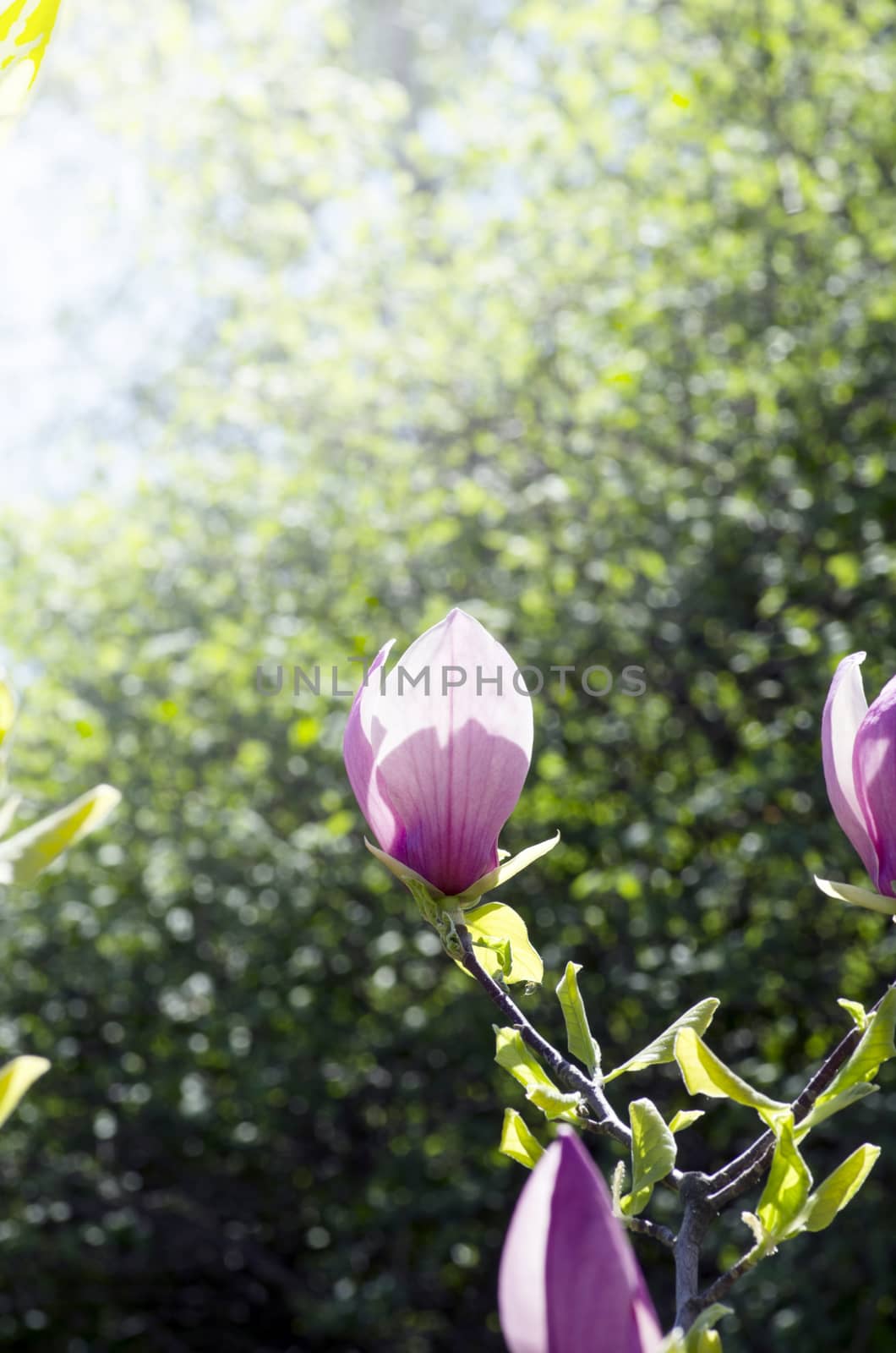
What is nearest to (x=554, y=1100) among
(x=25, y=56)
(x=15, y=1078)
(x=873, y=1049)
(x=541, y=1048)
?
(x=541, y=1048)

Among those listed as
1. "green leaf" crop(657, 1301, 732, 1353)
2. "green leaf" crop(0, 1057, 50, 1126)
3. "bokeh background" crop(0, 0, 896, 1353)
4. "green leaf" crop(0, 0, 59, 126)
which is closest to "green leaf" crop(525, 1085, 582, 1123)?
"green leaf" crop(657, 1301, 732, 1353)

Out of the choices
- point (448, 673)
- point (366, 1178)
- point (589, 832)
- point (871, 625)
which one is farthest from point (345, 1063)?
point (448, 673)

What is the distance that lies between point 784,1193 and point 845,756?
199 millimetres

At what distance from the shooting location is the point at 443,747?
0.62 m

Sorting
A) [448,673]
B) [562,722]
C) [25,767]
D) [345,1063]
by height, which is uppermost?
[448,673]

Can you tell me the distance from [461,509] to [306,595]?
0.48 meters

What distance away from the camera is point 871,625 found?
2500 mm

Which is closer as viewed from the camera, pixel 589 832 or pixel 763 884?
pixel 763 884

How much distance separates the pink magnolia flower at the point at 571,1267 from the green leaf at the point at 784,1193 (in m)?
0.17

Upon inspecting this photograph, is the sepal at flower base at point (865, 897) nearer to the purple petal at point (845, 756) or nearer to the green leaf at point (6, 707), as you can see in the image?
the purple petal at point (845, 756)

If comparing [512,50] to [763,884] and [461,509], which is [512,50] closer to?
[461,509]

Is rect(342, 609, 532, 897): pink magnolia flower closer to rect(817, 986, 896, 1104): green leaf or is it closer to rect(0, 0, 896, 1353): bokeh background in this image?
rect(817, 986, 896, 1104): green leaf

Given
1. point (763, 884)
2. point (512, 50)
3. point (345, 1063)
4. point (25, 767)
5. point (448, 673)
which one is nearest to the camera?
point (448, 673)

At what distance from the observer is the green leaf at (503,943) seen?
67 centimetres
